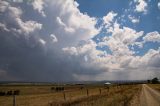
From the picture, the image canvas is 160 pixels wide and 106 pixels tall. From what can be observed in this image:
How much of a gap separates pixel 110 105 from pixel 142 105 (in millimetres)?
2857

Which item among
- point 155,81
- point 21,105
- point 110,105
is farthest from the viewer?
point 155,81

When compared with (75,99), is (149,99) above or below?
below

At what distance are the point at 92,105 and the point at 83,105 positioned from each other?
0.70 meters

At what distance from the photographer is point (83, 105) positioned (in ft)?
70.9

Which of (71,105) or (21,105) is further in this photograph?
(21,105)

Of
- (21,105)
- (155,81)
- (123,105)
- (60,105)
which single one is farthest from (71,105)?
(155,81)

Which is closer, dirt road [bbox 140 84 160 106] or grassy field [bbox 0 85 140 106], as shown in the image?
dirt road [bbox 140 84 160 106]

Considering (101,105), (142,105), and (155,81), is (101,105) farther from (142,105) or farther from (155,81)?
(155,81)

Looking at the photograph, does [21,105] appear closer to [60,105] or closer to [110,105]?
[60,105]

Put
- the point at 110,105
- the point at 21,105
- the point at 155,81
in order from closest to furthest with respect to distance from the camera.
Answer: the point at 110,105
the point at 21,105
the point at 155,81

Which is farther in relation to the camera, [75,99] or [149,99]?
[149,99]

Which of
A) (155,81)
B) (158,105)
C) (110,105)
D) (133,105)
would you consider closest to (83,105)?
(110,105)

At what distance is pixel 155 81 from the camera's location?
651 ft

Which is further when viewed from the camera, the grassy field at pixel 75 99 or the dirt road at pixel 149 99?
the grassy field at pixel 75 99
